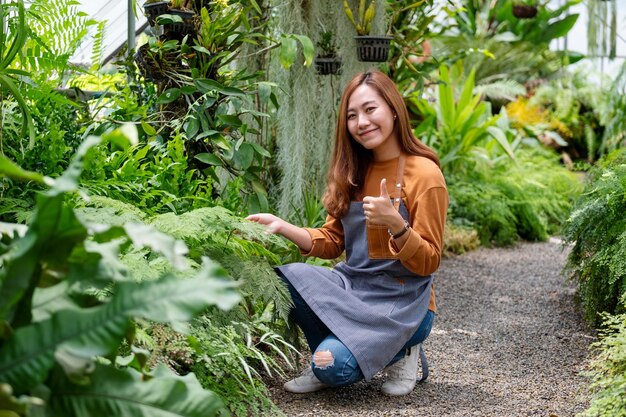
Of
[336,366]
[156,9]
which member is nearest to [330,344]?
[336,366]

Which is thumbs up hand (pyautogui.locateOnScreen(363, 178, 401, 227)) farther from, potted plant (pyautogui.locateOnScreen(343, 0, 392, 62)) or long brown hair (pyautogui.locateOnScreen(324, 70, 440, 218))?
potted plant (pyautogui.locateOnScreen(343, 0, 392, 62))

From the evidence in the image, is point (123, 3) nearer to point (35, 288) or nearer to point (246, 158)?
point (246, 158)

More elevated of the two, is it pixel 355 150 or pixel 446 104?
pixel 446 104

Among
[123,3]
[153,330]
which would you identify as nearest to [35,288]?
[153,330]

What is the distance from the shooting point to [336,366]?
252cm

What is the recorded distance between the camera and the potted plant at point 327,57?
13.2 feet

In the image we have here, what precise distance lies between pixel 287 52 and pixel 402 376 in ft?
4.43

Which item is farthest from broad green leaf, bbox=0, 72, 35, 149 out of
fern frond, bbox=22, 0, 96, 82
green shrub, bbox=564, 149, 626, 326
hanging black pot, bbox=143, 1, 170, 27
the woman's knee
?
green shrub, bbox=564, 149, 626, 326

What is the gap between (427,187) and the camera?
8.66 feet

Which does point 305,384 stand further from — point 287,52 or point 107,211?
point 287,52

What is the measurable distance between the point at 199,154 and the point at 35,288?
1.93 m

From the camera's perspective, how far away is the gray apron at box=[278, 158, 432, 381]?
257 cm

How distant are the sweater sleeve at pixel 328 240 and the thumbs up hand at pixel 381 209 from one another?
16.4 inches

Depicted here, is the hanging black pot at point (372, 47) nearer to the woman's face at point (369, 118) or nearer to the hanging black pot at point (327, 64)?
the hanging black pot at point (327, 64)
